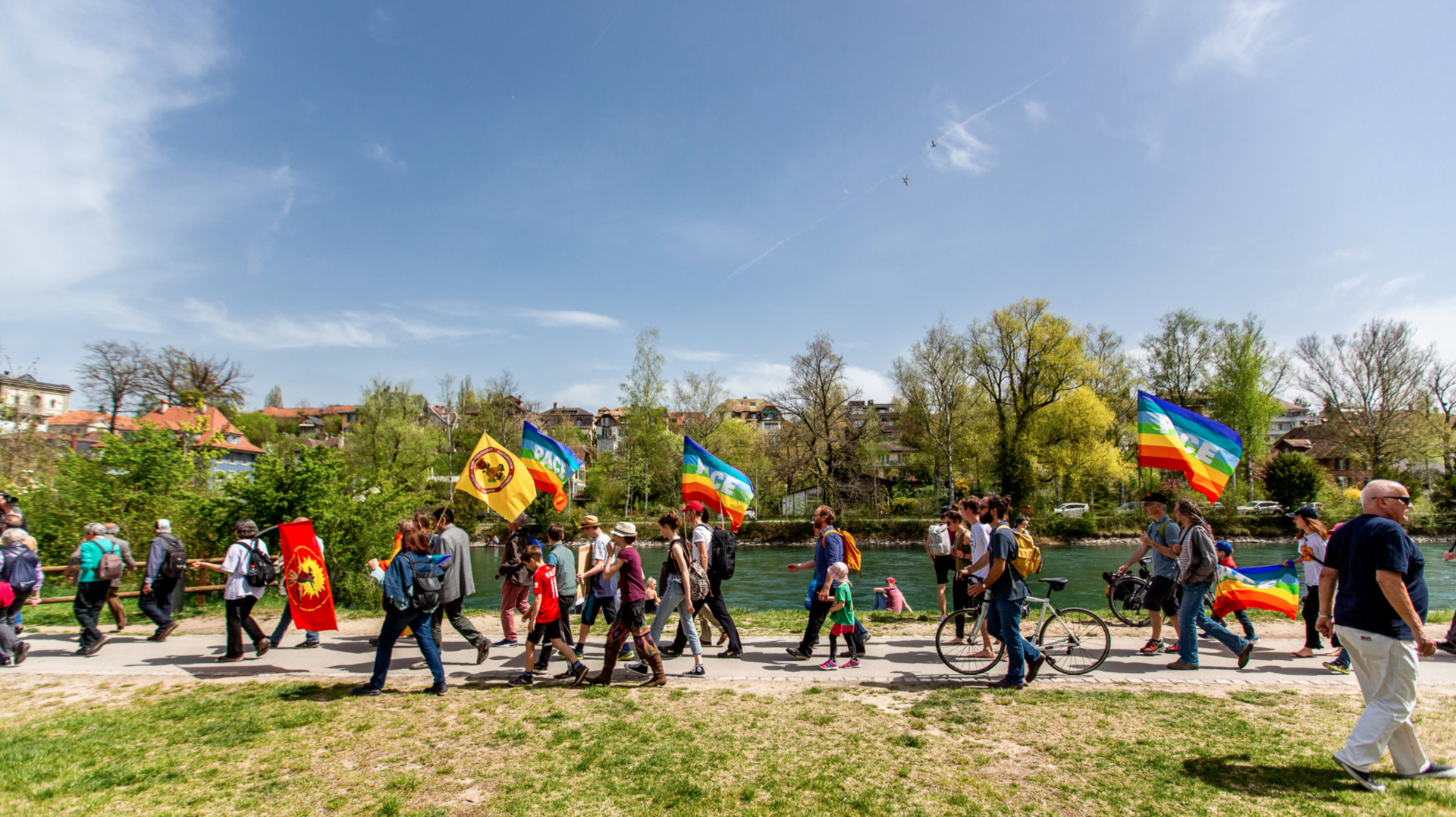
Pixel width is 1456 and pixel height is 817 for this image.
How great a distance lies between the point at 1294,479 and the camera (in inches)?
1868

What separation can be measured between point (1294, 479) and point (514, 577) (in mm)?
56016

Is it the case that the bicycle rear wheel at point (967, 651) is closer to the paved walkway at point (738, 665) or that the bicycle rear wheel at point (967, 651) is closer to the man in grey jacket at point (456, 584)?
the paved walkway at point (738, 665)

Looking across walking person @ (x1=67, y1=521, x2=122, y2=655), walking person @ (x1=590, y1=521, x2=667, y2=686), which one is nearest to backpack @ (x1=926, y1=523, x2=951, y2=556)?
walking person @ (x1=590, y1=521, x2=667, y2=686)

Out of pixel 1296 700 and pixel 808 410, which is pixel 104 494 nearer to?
pixel 1296 700

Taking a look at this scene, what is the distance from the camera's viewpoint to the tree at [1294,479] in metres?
46.8

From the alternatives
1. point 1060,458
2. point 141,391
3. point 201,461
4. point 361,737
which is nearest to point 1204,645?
point 361,737

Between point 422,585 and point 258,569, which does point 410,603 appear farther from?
point 258,569

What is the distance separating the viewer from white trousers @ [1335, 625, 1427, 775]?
4.64 meters

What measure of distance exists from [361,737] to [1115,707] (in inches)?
262

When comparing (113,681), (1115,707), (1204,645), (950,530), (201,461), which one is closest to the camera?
(1115,707)

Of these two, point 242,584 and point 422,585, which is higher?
point 422,585

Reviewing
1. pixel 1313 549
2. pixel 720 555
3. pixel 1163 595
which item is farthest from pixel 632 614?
pixel 1313 549

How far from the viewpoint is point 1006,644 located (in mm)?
7445

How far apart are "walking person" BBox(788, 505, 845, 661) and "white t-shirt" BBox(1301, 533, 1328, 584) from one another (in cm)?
598
